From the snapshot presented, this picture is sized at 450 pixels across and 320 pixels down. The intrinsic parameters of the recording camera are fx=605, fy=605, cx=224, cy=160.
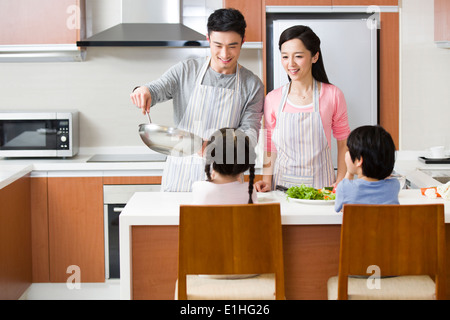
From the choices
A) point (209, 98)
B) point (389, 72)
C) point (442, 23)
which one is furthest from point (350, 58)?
point (209, 98)

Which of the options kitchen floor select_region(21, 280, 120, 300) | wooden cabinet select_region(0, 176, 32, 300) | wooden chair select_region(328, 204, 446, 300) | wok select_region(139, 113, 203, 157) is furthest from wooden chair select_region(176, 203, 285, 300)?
kitchen floor select_region(21, 280, 120, 300)

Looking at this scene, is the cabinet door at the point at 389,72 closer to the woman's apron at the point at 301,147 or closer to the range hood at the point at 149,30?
the range hood at the point at 149,30

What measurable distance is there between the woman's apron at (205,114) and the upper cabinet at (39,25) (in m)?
1.25

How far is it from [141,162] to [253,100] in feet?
3.34

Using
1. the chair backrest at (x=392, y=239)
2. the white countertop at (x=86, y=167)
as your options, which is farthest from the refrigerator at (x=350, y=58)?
the chair backrest at (x=392, y=239)

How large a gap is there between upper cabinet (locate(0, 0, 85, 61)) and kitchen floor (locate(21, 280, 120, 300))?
1322 mm

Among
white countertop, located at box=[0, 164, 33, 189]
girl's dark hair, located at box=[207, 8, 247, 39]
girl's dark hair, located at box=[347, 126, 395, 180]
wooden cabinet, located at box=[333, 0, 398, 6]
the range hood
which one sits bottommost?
white countertop, located at box=[0, 164, 33, 189]

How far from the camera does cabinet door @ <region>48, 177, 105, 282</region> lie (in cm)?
327

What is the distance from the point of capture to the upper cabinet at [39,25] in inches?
133

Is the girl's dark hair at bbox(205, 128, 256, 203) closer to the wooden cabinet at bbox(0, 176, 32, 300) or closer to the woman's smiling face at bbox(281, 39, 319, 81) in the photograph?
the woman's smiling face at bbox(281, 39, 319, 81)

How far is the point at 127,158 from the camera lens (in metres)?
3.49

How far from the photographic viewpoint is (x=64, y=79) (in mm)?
3756

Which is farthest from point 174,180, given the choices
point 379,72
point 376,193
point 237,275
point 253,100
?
point 379,72
